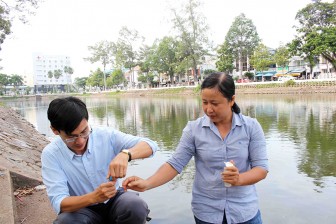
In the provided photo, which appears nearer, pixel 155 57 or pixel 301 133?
pixel 301 133

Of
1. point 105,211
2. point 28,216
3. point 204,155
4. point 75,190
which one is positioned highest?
point 204,155

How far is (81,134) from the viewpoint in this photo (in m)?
2.12

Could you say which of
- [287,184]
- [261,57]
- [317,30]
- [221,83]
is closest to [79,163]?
[221,83]

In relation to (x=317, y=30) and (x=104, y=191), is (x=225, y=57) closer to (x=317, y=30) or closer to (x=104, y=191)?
(x=317, y=30)

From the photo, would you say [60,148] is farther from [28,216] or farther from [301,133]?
[301,133]

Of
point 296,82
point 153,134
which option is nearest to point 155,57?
point 296,82

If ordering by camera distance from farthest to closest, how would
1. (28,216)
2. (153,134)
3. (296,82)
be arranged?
(296,82) → (153,134) → (28,216)

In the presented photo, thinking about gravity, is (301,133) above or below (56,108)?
below

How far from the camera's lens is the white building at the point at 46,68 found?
105 meters

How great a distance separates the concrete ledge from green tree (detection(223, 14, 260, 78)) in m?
41.8

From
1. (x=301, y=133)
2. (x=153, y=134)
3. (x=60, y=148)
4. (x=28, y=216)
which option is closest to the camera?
(x=60, y=148)

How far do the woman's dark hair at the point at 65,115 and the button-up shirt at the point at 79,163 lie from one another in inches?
9.5

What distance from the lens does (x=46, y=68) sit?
111m

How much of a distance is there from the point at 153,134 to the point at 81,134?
9258 mm
